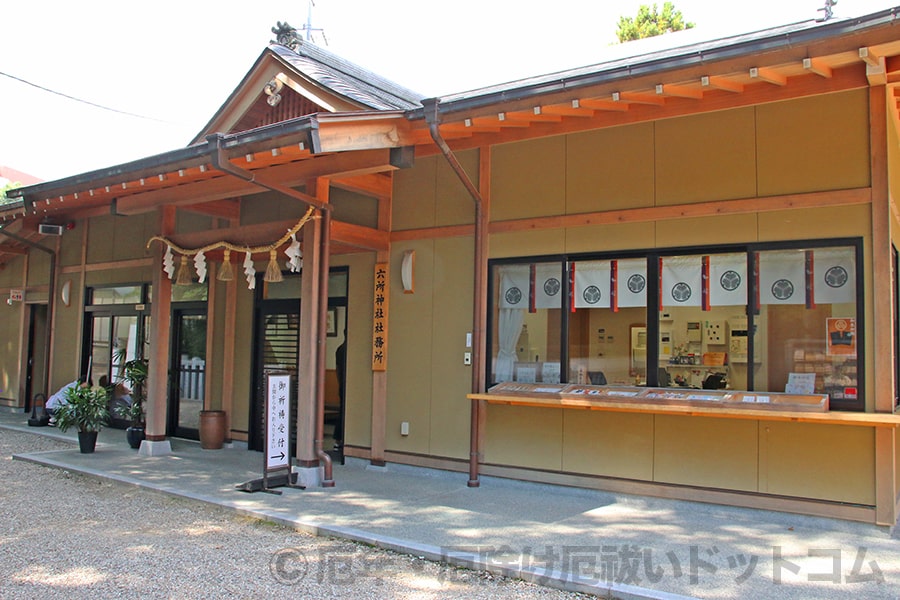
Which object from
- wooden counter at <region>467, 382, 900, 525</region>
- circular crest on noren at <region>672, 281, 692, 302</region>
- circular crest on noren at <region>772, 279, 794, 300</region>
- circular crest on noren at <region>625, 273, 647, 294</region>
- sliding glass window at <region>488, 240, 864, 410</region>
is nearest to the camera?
wooden counter at <region>467, 382, 900, 525</region>

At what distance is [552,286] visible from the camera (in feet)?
23.3

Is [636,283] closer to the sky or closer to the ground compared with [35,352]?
closer to the sky

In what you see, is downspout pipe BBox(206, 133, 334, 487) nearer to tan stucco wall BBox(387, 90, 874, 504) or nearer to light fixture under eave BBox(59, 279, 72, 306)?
tan stucco wall BBox(387, 90, 874, 504)

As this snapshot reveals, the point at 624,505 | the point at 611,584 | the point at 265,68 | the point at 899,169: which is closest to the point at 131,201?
the point at 265,68

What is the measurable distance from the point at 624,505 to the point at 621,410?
94 centimetres

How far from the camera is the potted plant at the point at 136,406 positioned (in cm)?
941

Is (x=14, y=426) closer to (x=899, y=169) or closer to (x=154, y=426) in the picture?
(x=154, y=426)

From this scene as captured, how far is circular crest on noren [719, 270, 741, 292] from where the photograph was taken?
20.1 ft

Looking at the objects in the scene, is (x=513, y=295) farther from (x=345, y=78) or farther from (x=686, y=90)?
(x=345, y=78)

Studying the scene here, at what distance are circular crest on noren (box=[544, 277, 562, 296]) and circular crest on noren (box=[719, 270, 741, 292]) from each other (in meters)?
1.61

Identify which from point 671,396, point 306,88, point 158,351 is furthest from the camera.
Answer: point 158,351

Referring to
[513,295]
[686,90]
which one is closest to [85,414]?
[513,295]

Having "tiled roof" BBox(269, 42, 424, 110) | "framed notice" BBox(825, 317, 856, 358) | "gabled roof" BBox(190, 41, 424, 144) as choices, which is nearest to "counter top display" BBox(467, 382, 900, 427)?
"framed notice" BBox(825, 317, 856, 358)

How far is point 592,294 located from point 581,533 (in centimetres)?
244
